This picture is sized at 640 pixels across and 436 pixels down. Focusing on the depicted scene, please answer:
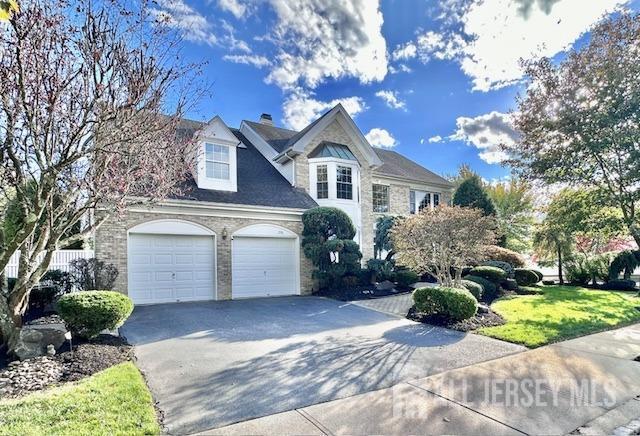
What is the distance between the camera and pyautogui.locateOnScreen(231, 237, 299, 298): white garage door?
44.1 ft

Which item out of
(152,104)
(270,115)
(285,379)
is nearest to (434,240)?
(285,379)

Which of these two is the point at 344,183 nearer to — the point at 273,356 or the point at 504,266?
the point at 504,266

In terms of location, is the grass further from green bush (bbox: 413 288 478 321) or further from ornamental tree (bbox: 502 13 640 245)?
ornamental tree (bbox: 502 13 640 245)

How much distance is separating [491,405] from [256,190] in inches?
492

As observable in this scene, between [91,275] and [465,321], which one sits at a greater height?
[91,275]

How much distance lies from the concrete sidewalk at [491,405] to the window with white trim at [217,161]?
1137cm

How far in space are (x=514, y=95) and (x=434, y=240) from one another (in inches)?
338

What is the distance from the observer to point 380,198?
20766 mm

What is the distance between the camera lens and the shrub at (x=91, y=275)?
1015cm

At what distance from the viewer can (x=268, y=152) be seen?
61.4 ft

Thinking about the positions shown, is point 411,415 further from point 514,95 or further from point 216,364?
point 514,95

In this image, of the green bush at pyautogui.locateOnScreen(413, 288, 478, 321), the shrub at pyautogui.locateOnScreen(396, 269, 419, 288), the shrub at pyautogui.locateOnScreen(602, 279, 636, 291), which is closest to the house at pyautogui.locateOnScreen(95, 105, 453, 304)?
the shrub at pyautogui.locateOnScreen(396, 269, 419, 288)

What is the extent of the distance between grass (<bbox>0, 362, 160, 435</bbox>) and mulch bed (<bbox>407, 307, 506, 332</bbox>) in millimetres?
6838

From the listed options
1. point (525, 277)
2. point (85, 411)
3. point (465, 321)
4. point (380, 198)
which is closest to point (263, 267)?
point (465, 321)
